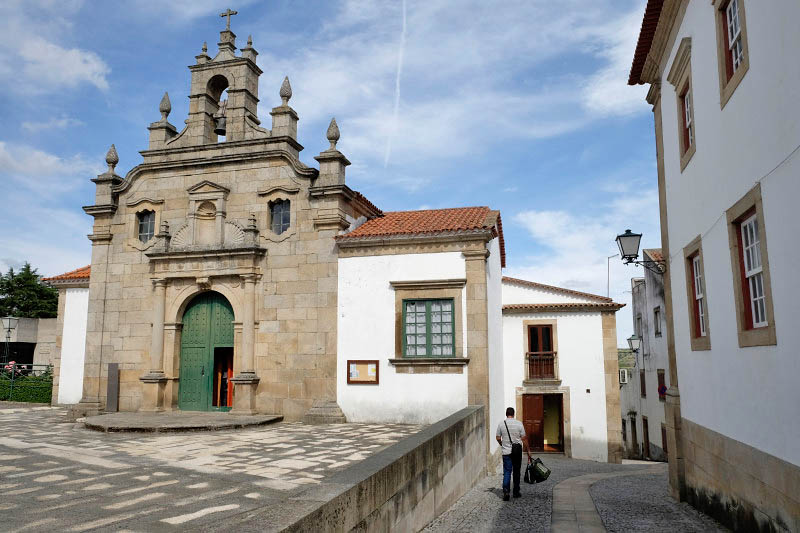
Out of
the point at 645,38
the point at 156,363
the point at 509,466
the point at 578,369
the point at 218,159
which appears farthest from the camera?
the point at 578,369

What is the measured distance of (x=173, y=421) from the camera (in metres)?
12.9

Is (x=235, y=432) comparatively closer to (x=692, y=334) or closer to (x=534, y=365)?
(x=692, y=334)

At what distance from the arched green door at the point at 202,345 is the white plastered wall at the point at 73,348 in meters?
5.51

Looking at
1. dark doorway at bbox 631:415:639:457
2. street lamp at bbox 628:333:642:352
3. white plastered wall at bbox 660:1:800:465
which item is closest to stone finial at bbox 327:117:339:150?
white plastered wall at bbox 660:1:800:465

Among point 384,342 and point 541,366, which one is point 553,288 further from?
point 384,342

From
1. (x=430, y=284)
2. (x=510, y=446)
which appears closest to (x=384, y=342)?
(x=430, y=284)

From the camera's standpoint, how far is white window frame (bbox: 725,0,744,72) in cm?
637

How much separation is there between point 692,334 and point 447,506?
4.28 metres

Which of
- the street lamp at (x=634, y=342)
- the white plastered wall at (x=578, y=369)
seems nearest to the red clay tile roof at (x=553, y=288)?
the white plastered wall at (x=578, y=369)

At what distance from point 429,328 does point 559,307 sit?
9.14 metres

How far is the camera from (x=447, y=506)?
8523 millimetres

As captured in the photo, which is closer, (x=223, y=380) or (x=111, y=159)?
(x=223, y=380)

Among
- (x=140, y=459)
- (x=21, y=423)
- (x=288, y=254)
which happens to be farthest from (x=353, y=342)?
(x=21, y=423)

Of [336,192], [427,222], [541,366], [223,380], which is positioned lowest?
[223,380]
